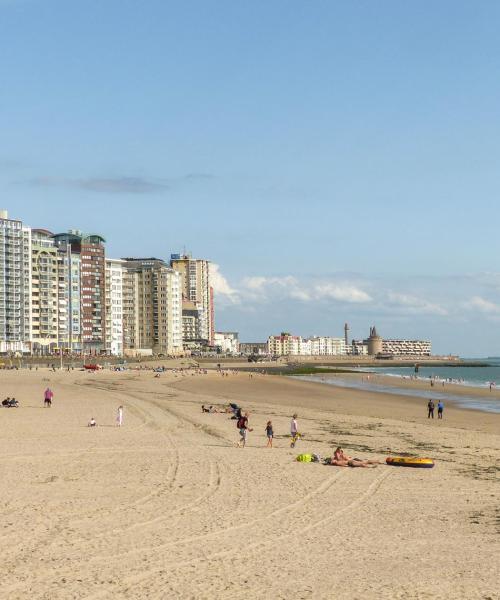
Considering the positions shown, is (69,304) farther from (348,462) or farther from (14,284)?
(348,462)

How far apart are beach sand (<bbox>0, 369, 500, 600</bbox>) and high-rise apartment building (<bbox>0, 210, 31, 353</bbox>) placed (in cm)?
14938

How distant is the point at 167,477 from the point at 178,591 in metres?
10.8

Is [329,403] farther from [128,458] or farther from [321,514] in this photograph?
[321,514]

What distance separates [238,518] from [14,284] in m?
172

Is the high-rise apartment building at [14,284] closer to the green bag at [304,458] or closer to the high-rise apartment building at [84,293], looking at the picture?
the high-rise apartment building at [84,293]

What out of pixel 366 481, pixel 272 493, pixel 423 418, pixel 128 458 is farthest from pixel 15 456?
pixel 423 418

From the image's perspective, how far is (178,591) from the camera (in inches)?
525

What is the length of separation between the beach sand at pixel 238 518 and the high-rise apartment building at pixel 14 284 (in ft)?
490

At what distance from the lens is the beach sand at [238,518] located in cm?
1386

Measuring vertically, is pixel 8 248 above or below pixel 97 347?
above

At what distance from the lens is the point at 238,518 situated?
18.7 m

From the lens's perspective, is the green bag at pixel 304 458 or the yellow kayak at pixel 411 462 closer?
the yellow kayak at pixel 411 462

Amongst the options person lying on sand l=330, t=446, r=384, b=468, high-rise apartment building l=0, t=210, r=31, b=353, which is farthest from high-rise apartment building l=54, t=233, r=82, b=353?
person lying on sand l=330, t=446, r=384, b=468

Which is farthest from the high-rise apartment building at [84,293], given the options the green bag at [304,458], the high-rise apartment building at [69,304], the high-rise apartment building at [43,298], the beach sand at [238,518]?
the green bag at [304,458]
